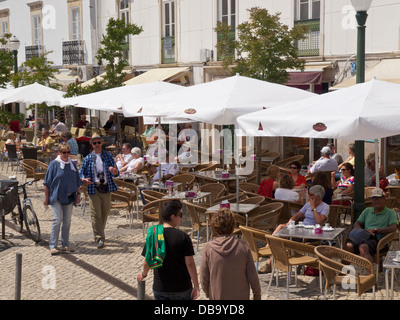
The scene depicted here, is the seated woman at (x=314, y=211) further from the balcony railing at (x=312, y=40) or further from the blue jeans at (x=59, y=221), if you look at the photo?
the balcony railing at (x=312, y=40)

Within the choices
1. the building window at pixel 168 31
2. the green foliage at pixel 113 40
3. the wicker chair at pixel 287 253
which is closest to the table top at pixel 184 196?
the wicker chair at pixel 287 253

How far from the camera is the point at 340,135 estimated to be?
297 inches

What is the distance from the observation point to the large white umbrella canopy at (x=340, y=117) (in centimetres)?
749

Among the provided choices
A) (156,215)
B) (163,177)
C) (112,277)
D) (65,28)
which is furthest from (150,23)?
(112,277)

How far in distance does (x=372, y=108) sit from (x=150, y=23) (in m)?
20.6

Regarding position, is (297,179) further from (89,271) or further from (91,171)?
(89,271)

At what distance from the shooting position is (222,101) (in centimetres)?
1032

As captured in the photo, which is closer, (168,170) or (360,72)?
(360,72)

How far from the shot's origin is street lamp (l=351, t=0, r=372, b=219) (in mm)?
9484

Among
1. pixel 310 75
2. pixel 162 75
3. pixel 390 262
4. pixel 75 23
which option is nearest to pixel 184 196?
pixel 390 262

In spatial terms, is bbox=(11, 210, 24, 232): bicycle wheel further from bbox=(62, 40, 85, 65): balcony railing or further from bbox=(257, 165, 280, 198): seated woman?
bbox=(62, 40, 85, 65): balcony railing

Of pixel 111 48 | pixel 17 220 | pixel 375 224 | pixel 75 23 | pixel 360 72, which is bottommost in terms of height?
pixel 17 220

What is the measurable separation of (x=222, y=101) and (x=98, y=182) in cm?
247

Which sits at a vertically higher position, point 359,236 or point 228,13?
point 228,13
